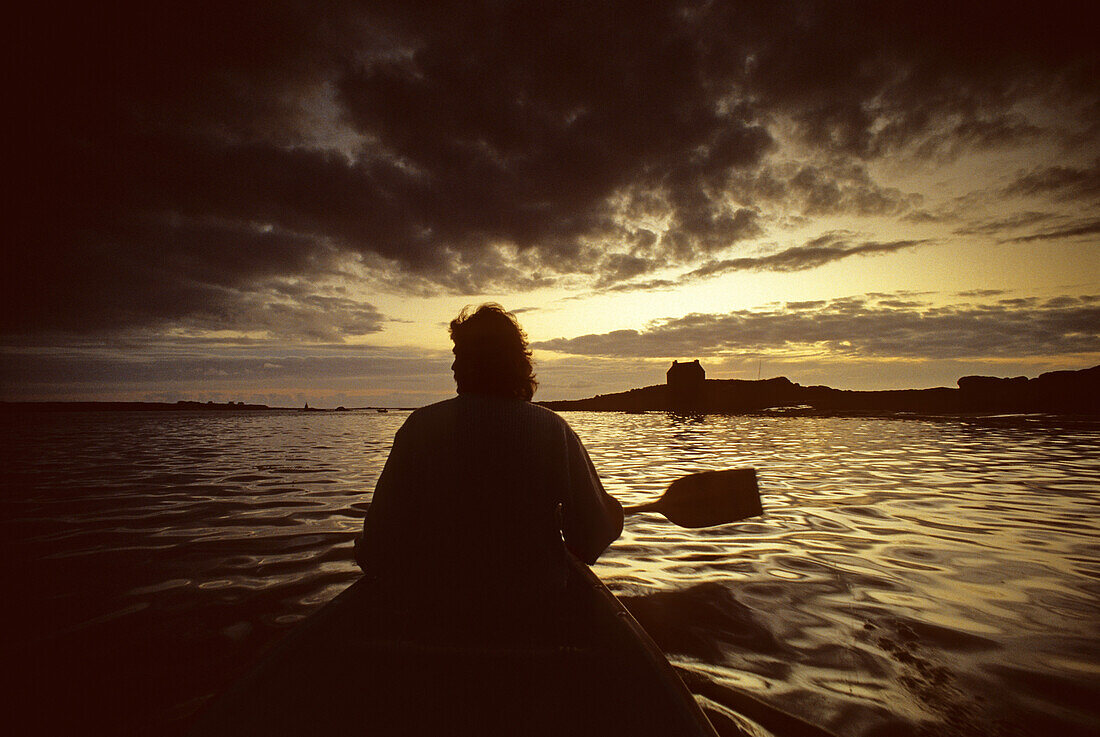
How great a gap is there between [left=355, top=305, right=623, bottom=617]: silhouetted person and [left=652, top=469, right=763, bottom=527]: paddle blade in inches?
124

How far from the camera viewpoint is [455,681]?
193cm

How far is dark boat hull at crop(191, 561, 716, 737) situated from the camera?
5.67 feet

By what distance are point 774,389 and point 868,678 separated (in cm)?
13378

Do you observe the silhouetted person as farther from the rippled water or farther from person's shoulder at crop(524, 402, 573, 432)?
the rippled water

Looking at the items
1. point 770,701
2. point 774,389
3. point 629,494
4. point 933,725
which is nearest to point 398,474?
point 770,701

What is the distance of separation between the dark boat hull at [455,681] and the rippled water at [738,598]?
131cm

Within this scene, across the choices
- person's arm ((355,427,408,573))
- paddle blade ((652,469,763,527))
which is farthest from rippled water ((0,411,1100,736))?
person's arm ((355,427,408,573))

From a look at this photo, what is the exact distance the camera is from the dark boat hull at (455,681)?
1.73 m

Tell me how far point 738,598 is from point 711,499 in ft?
3.24

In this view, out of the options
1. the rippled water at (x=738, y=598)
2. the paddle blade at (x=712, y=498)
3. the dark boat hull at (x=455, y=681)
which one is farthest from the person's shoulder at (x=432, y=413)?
the paddle blade at (x=712, y=498)

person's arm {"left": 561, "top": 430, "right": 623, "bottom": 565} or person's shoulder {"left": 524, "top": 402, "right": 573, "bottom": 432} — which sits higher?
person's shoulder {"left": 524, "top": 402, "right": 573, "bottom": 432}

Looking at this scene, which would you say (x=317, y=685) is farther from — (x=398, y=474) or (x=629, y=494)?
(x=629, y=494)

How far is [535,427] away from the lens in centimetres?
235

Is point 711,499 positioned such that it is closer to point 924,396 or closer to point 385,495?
point 385,495
